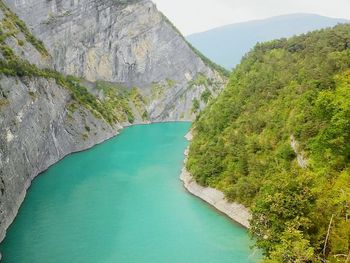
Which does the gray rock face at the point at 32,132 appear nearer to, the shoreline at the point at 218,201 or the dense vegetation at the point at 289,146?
the shoreline at the point at 218,201

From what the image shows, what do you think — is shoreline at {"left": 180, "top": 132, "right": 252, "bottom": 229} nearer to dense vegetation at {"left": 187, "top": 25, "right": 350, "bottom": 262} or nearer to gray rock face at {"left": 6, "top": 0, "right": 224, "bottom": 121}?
dense vegetation at {"left": 187, "top": 25, "right": 350, "bottom": 262}

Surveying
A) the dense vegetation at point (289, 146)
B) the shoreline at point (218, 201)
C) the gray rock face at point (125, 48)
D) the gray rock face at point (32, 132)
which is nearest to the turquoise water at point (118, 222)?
the shoreline at point (218, 201)

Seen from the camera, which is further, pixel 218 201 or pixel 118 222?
pixel 218 201

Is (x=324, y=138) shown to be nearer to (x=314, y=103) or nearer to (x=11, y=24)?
(x=314, y=103)

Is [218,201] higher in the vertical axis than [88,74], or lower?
lower

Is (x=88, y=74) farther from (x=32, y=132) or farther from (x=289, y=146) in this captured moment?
(x=289, y=146)

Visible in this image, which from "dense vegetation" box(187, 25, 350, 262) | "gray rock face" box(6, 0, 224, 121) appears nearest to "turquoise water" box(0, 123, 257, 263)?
"dense vegetation" box(187, 25, 350, 262)

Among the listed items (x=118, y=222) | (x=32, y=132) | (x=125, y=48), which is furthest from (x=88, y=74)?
(x=118, y=222)
